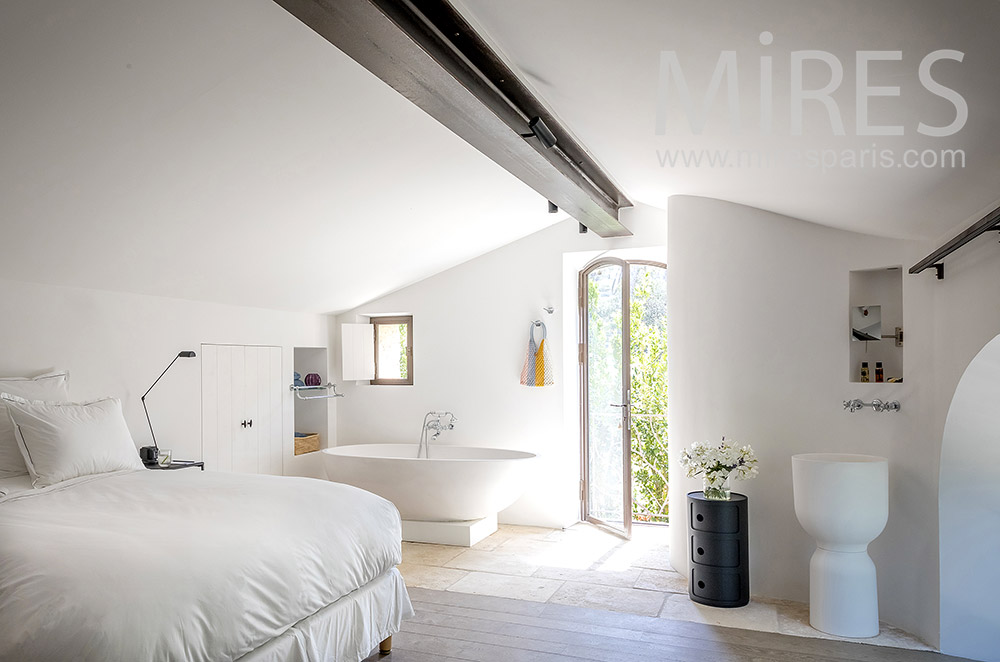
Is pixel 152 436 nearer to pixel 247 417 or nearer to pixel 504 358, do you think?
pixel 247 417

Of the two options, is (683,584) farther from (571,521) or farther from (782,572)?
(571,521)

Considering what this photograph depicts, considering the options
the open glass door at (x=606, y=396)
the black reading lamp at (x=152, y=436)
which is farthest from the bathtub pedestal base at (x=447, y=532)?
the black reading lamp at (x=152, y=436)

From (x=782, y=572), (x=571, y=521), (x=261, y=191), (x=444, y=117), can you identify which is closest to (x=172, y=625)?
(x=444, y=117)

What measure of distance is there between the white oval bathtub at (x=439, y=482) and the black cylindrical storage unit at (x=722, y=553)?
171 cm

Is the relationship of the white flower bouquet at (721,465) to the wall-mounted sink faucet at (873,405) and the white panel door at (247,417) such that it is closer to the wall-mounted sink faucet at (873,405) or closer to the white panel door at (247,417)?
the wall-mounted sink faucet at (873,405)

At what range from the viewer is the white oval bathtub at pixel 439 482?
5.43 m

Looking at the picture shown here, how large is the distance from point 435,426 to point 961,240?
180 inches

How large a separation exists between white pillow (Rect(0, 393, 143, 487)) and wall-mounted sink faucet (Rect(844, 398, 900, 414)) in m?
3.94

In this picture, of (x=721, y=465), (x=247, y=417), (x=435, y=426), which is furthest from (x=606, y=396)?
(x=247, y=417)

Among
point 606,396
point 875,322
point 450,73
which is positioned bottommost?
point 606,396

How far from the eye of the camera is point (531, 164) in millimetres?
3715

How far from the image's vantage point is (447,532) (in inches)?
219

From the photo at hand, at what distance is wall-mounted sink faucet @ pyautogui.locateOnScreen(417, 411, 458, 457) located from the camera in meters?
6.50

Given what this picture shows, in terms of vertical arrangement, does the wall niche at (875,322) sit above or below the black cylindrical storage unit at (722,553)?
above
